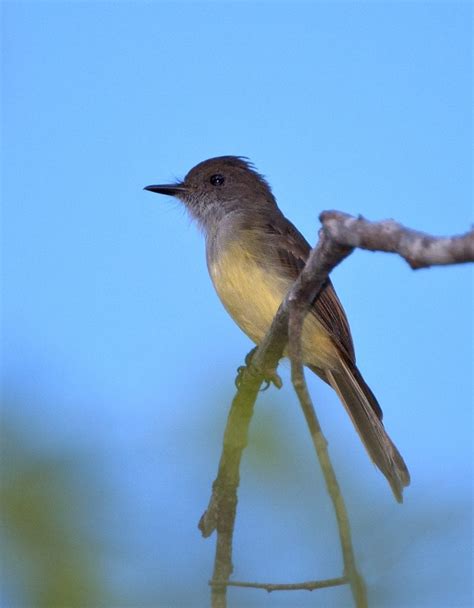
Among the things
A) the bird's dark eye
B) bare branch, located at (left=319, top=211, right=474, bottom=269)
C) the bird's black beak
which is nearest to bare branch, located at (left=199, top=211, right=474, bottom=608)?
bare branch, located at (left=319, top=211, right=474, bottom=269)

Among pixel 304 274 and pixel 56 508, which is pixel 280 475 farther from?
pixel 304 274

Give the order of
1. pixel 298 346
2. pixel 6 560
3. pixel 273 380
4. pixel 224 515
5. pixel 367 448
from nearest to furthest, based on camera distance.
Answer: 1. pixel 6 560
2. pixel 298 346
3. pixel 224 515
4. pixel 273 380
5. pixel 367 448

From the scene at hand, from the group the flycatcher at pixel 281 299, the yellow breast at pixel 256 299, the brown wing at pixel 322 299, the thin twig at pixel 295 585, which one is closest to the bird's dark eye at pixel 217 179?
the flycatcher at pixel 281 299

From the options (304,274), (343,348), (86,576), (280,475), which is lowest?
(86,576)

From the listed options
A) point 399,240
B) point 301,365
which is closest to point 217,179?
point 301,365

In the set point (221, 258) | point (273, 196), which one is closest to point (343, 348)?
point (221, 258)

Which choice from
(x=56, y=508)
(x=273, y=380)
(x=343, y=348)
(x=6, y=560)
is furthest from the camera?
(x=343, y=348)

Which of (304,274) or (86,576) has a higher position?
(304,274)
